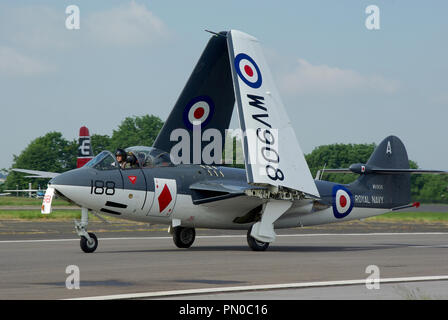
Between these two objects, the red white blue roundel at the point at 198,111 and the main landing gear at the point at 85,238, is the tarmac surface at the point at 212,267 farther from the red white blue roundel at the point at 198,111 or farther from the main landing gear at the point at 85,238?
the red white blue roundel at the point at 198,111

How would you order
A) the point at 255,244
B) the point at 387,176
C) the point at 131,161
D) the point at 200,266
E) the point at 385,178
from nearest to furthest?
the point at 200,266, the point at 131,161, the point at 255,244, the point at 385,178, the point at 387,176

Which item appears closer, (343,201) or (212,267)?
(212,267)

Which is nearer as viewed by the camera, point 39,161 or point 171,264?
point 171,264

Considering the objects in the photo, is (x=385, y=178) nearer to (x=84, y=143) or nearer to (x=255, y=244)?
(x=255, y=244)

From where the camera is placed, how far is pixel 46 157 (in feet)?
461

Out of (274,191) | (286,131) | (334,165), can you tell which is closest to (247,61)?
(286,131)

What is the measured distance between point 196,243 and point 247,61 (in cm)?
796

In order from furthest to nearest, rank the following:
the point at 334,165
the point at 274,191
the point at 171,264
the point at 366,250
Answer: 1. the point at 334,165
2. the point at 366,250
3. the point at 274,191
4. the point at 171,264

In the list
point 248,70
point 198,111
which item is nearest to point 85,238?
point 198,111

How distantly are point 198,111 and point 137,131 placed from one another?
11503cm

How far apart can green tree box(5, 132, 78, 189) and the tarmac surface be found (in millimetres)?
109389

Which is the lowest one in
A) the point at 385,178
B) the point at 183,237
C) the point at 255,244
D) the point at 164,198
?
the point at 255,244
